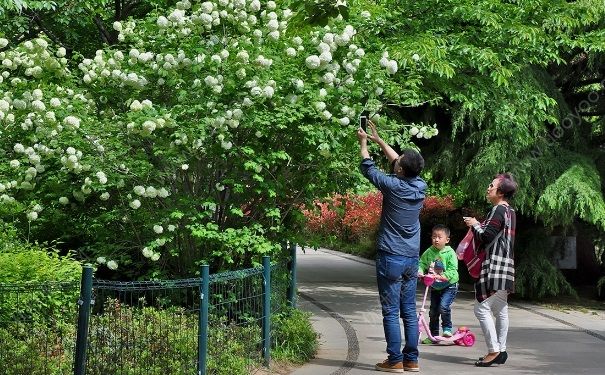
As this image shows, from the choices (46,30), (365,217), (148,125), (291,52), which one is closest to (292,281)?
(291,52)

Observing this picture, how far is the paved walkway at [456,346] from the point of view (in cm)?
906

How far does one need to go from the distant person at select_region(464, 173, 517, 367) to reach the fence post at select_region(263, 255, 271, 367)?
195 cm

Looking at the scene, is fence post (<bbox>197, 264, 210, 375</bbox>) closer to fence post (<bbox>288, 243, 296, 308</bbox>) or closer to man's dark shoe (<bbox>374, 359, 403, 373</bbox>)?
man's dark shoe (<bbox>374, 359, 403, 373</bbox>)

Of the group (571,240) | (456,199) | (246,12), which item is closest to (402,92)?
(246,12)

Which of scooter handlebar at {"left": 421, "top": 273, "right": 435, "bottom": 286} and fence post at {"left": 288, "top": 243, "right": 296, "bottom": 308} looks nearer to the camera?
fence post at {"left": 288, "top": 243, "right": 296, "bottom": 308}

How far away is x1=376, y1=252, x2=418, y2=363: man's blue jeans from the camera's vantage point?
8383 mm

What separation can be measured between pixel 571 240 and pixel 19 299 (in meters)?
12.4

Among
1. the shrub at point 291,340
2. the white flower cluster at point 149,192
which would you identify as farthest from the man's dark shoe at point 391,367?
the white flower cluster at point 149,192

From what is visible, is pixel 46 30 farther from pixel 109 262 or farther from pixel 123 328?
pixel 123 328

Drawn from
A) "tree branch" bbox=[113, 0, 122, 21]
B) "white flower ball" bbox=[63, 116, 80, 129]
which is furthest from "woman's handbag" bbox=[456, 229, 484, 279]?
"tree branch" bbox=[113, 0, 122, 21]

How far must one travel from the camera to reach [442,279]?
1076 centimetres

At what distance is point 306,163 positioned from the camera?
941 cm

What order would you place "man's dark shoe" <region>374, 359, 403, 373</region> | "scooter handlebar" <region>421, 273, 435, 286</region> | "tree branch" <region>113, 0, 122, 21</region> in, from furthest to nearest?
"tree branch" <region>113, 0, 122, 21</region> < "scooter handlebar" <region>421, 273, 435, 286</region> < "man's dark shoe" <region>374, 359, 403, 373</region>

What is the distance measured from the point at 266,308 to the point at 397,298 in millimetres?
1202
